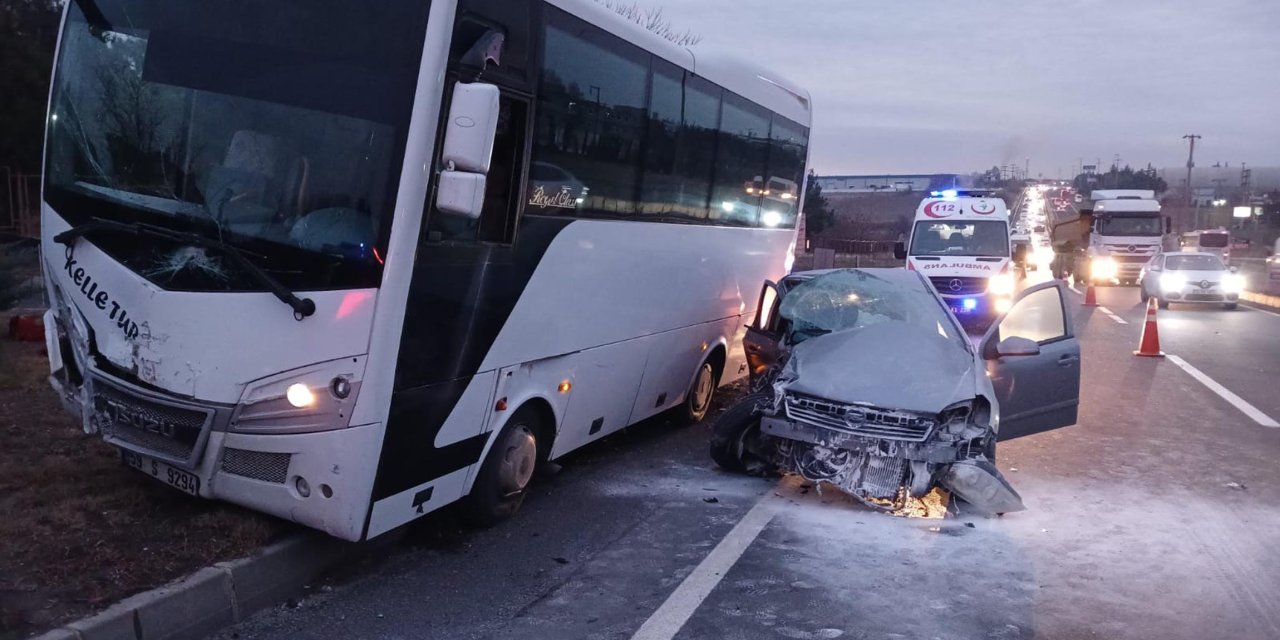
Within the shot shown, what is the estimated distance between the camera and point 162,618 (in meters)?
4.73

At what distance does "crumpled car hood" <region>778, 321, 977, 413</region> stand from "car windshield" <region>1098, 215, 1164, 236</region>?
3324 cm

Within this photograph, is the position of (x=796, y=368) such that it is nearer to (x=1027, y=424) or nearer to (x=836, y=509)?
(x=836, y=509)

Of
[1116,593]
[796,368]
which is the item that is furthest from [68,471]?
[1116,593]

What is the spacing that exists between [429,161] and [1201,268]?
27471 mm

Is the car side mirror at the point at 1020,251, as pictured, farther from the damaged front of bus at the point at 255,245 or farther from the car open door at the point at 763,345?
the damaged front of bus at the point at 255,245

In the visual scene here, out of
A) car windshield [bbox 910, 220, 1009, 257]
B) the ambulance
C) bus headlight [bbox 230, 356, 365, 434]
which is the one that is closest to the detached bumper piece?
bus headlight [bbox 230, 356, 365, 434]

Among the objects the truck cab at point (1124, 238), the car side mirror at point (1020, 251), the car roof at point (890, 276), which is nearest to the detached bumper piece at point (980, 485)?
the car roof at point (890, 276)

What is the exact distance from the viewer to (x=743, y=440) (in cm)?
807

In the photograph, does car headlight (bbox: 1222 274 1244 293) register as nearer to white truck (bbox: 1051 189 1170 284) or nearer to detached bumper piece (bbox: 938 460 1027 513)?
white truck (bbox: 1051 189 1170 284)

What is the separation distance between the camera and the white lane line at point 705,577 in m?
5.18

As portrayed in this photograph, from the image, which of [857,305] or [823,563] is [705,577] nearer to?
[823,563]

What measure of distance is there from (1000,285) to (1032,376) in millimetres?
12038

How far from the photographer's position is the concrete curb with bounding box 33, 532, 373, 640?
14.9ft

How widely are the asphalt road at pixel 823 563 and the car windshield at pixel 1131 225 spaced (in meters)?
30.6
